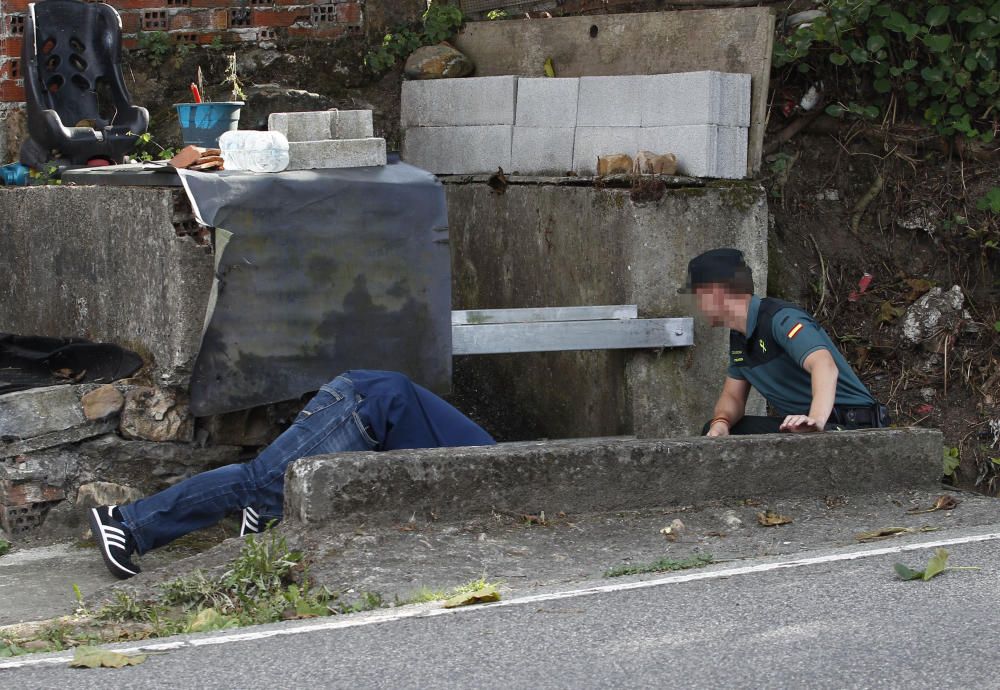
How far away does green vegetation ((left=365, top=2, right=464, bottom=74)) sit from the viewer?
7965 mm

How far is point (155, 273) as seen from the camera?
19.1 feet

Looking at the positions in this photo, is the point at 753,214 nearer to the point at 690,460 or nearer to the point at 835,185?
the point at 835,185

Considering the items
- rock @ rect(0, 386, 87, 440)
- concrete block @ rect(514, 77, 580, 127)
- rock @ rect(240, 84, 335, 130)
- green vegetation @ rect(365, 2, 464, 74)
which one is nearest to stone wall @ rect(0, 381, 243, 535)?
rock @ rect(0, 386, 87, 440)

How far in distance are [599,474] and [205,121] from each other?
10.4ft

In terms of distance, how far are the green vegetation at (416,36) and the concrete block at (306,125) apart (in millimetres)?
2097

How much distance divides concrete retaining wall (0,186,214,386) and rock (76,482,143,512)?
60cm

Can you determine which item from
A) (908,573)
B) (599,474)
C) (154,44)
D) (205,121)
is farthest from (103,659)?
(154,44)

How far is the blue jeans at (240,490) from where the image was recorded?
16.1ft

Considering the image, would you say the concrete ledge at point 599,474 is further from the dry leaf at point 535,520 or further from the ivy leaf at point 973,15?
the ivy leaf at point 973,15

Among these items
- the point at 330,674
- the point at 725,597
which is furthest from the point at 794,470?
the point at 330,674

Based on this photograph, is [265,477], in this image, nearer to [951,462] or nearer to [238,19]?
[951,462]

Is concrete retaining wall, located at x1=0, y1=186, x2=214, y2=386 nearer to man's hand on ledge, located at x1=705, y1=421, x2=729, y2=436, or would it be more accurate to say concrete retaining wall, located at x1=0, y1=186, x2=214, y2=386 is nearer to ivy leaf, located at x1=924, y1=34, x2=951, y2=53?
man's hand on ledge, located at x1=705, y1=421, x2=729, y2=436

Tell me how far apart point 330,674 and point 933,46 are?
5053 millimetres

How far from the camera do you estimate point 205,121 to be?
673 centimetres
